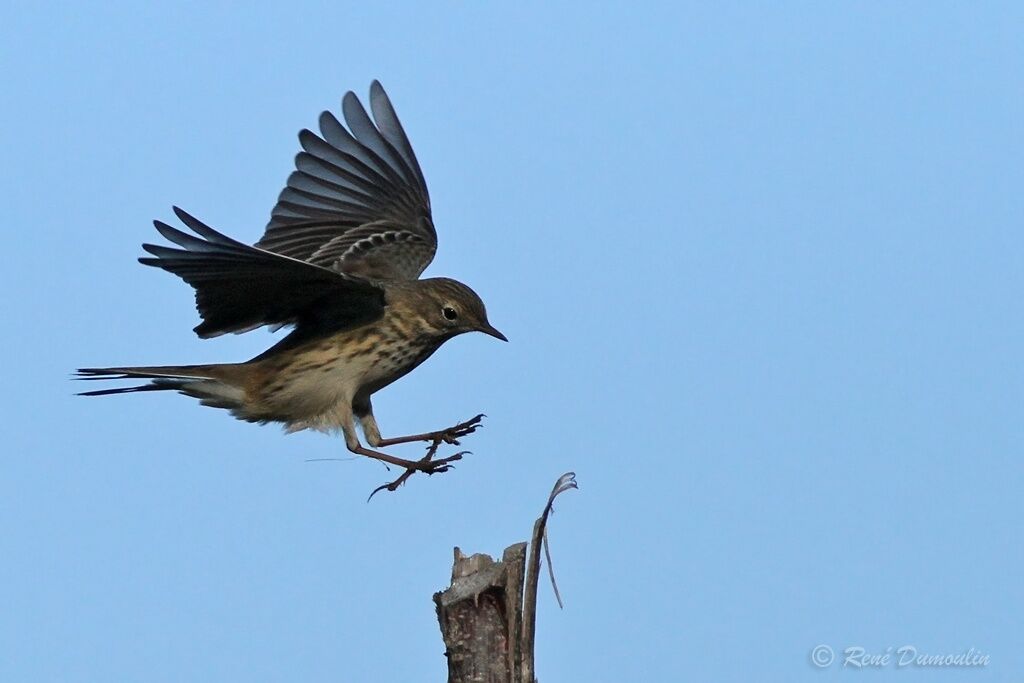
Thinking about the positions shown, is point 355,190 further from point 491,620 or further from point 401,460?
point 491,620

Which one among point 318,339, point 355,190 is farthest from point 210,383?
point 355,190

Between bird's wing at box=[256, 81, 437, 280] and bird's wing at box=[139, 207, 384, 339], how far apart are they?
160 centimetres

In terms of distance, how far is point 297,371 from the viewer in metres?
8.39

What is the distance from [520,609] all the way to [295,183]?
5.39 metres

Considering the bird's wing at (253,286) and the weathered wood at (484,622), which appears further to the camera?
the bird's wing at (253,286)

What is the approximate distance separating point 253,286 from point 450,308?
4.21 ft

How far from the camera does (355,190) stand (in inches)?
411

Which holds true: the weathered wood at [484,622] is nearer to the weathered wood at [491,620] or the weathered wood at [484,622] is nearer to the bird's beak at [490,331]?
the weathered wood at [491,620]

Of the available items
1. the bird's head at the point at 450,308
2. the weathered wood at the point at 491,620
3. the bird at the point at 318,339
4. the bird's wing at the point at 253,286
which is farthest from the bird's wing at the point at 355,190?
the weathered wood at the point at 491,620

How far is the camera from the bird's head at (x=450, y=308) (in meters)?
8.50

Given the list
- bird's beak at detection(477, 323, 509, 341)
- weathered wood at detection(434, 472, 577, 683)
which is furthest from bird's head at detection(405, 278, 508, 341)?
weathered wood at detection(434, 472, 577, 683)

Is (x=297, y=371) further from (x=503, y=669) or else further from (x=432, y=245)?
(x=503, y=669)

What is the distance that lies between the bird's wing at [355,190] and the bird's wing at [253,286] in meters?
1.60

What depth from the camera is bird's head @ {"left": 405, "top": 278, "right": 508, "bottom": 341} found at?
8.50 meters
